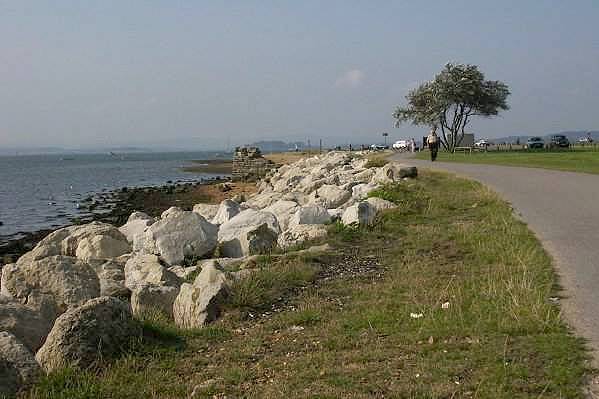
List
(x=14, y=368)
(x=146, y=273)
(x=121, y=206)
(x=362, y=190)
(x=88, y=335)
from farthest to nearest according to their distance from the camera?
(x=121, y=206)
(x=362, y=190)
(x=146, y=273)
(x=88, y=335)
(x=14, y=368)

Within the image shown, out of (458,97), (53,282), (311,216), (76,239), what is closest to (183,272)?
(53,282)

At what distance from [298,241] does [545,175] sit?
11.9 meters

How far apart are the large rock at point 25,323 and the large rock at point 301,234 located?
15.0 ft

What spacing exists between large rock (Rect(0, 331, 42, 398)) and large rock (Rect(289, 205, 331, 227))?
710 cm

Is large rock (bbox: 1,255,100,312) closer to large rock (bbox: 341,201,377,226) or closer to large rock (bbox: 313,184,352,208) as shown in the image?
large rock (bbox: 341,201,377,226)

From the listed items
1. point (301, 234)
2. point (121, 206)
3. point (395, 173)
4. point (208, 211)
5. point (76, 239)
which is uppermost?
point (395, 173)

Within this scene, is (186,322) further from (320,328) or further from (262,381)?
(262,381)

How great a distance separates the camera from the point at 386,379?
13.9ft

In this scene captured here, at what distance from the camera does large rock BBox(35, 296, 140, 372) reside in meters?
4.74

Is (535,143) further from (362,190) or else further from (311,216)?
(311,216)

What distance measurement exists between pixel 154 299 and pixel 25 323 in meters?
1.63

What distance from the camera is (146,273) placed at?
8719mm

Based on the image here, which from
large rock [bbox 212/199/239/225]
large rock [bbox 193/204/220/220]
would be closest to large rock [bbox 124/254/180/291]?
large rock [bbox 212/199/239/225]

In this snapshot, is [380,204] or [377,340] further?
[380,204]
